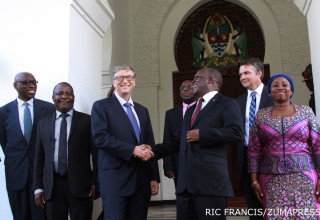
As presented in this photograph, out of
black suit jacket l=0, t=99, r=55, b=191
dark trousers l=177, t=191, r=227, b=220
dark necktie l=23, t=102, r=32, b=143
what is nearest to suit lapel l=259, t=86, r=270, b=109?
dark trousers l=177, t=191, r=227, b=220

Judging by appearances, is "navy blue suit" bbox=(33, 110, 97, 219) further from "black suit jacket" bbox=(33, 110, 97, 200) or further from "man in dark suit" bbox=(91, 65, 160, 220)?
"man in dark suit" bbox=(91, 65, 160, 220)

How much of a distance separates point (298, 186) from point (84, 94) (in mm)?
2340

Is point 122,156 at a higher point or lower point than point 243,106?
lower

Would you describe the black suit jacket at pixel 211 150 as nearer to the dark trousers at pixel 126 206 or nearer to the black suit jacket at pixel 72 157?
the dark trousers at pixel 126 206

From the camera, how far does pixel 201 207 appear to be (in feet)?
8.20

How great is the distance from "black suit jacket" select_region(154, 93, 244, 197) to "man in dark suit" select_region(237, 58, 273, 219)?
52 centimetres

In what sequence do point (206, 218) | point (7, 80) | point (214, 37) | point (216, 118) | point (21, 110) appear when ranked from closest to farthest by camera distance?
point (206, 218)
point (216, 118)
point (21, 110)
point (7, 80)
point (214, 37)

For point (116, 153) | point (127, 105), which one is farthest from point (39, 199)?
point (127, 105)

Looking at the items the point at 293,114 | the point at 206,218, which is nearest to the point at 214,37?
the point at 293,114

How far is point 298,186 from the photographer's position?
103 inches

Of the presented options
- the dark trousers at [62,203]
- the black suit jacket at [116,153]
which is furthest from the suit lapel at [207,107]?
the dark trousers at [62,203]

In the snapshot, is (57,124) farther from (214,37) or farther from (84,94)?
(214,37)

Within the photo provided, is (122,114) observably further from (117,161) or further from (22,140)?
(22,140)

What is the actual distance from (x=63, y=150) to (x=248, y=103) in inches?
62.3
